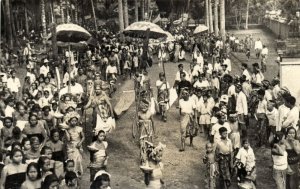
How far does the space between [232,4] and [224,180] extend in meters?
57.4

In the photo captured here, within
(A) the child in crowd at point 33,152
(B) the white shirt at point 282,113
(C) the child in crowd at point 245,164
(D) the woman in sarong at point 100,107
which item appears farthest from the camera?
(D) the woman in sarong at point 100,107

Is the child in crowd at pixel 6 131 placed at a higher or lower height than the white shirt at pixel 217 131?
higher

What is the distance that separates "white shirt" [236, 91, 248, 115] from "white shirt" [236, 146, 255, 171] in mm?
3652

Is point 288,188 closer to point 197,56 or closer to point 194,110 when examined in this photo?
point 194,110

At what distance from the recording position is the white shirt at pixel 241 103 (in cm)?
1372

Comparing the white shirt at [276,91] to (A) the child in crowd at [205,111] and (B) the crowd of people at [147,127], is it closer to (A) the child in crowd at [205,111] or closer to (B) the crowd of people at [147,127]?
(B) the crowd of people at [147,127]

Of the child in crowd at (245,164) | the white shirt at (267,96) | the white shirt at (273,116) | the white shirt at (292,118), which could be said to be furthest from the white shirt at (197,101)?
the child in crowd at (245,164)

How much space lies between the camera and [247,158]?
1007 centimetres

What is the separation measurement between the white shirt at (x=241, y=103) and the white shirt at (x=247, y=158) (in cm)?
365

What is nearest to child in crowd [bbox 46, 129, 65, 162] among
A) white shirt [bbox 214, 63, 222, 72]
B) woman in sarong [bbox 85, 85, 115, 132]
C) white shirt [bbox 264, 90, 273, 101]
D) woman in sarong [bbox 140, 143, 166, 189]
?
woman in sarong [bbox 140, 143, 166, 189]

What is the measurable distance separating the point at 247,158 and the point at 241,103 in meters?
3.87

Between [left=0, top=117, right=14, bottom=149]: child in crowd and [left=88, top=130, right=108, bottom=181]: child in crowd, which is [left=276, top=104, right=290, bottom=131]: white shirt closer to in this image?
[left=88, top=130, right=108, bottom=181]: child in crowd

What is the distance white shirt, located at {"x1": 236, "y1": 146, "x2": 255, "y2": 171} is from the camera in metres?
9.98

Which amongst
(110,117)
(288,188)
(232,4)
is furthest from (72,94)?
(232,4)
